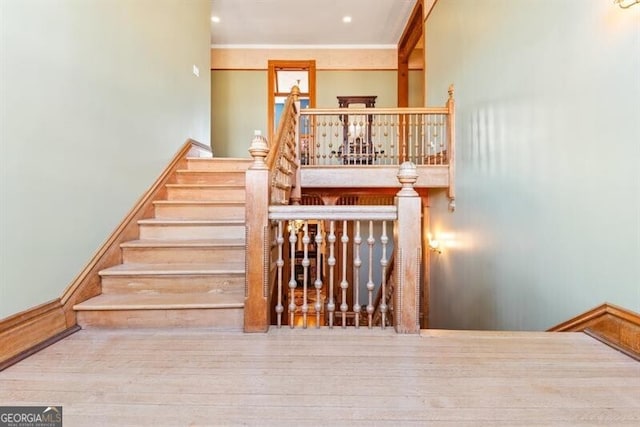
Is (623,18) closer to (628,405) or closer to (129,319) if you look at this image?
(628,405)

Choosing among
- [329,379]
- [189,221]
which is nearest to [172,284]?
[189,221]

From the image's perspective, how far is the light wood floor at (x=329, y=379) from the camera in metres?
1.19

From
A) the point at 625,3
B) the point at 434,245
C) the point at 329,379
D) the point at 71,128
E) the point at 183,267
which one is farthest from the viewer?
the point at 434,245

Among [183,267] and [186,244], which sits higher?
[186,244]

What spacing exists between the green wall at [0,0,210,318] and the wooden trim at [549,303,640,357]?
3.00 meters

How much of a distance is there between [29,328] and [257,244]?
3.87 feet

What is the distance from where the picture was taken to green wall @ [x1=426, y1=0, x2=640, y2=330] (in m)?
1.70

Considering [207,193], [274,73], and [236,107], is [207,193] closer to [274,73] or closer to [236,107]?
[236,107]

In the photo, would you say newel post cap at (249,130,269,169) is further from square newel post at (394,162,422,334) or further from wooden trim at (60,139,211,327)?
wooden trim at (60,139,211,327)

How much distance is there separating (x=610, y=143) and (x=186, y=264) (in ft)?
9.00

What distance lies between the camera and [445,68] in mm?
4445

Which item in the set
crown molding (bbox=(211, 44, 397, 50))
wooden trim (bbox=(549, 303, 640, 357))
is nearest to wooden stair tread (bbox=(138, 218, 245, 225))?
wooden trim (bbox=(549, 303, 640, 357))

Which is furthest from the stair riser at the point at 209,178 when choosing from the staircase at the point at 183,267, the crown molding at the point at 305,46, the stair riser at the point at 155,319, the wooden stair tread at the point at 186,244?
the crown molding at the point at 305,46

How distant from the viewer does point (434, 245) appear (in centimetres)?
499
